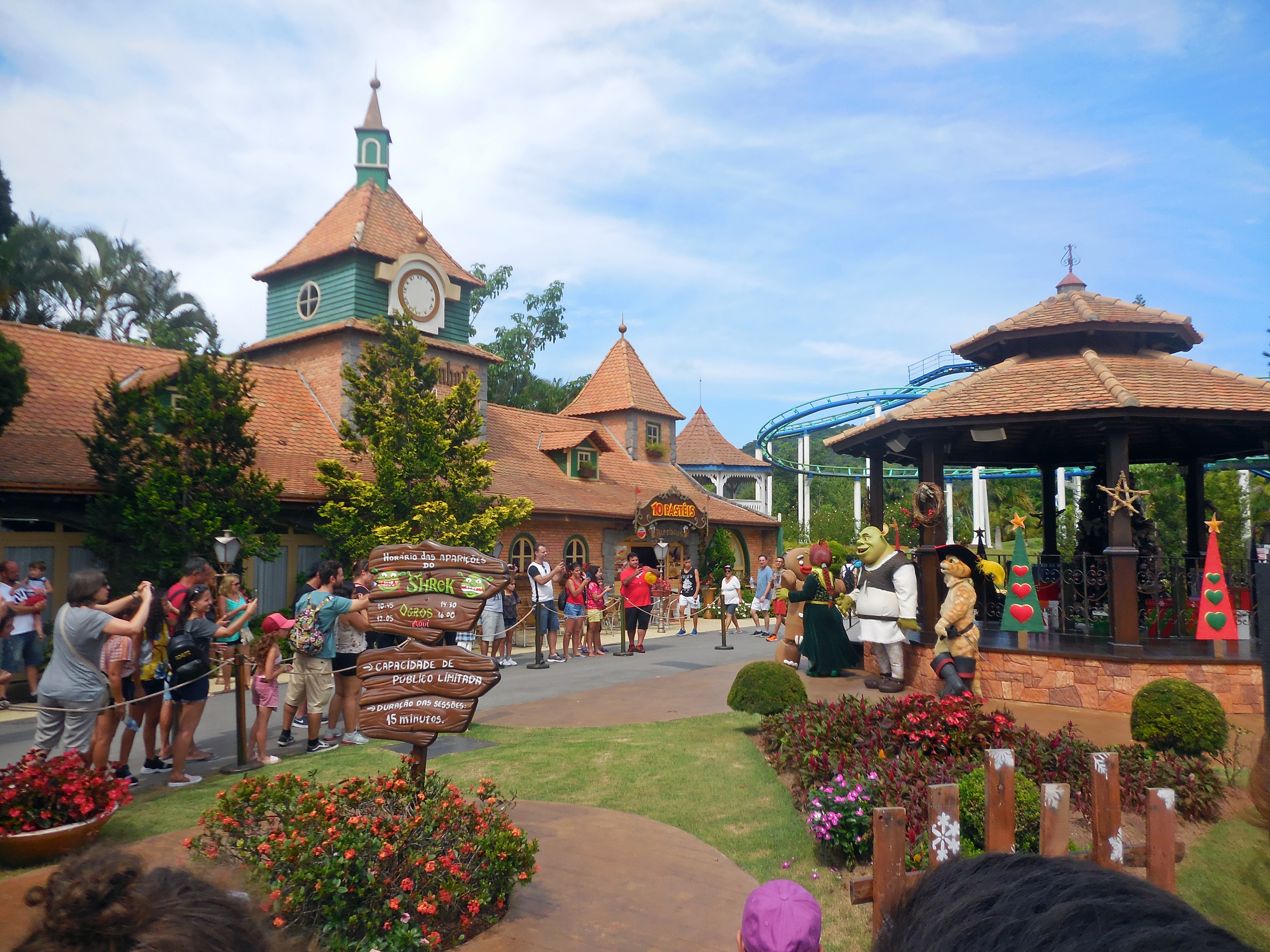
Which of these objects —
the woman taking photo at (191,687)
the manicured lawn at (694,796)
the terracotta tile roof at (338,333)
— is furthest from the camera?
the terracotta tile roof at (338,333)

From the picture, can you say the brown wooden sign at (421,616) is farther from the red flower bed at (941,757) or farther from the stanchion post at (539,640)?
the stanchion post at (539,640)

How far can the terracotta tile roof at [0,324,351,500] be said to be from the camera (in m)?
14.2

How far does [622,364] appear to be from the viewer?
108 ft

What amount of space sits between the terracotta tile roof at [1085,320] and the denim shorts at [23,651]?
47.1ft

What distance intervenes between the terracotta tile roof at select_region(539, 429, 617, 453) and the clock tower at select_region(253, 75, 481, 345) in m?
4.38

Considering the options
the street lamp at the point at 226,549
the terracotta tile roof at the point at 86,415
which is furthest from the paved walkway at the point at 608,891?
the terracotta tile roof at the point at 86,415

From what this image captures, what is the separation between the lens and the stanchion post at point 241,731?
27.0 ft

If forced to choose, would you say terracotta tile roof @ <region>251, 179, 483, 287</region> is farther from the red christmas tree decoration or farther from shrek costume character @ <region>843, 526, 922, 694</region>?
the red christmas tree decoration

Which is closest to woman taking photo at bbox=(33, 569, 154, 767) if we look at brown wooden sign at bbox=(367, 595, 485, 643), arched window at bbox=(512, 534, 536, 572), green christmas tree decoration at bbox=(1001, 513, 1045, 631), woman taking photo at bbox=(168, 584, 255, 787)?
woman taking photo at bbox=(168, 584, 255, 787)

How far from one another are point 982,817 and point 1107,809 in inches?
42.5

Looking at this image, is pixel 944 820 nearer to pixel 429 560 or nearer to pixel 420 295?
pixel 429 560

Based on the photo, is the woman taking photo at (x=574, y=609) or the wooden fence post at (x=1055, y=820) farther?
the woman taking photo at (x=574, y=609)

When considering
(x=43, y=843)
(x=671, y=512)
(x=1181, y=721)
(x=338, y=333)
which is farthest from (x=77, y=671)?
(x=671, y=512)

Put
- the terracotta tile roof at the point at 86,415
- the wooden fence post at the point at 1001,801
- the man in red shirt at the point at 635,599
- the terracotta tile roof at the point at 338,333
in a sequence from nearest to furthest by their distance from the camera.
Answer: the wooden fence post at the point at 1001,801 → the terracotta tile roof at the point at 86,415 → the man in red shirt at the point at 635,599 → the terracotta tile roof at the point at 338,333
